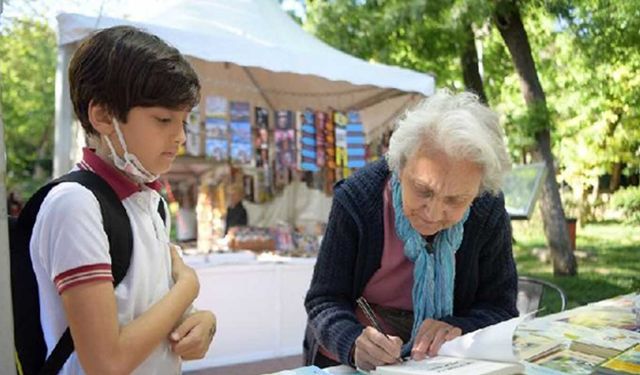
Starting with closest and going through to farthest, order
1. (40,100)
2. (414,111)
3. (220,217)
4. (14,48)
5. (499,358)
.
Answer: (499,358) → (414,111) → (220,217) → (14,48) → (40,100)

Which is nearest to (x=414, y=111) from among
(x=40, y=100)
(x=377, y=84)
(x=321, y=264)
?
(x=321, y=264)

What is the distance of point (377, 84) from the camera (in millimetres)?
4941

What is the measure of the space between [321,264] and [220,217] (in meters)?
3.97

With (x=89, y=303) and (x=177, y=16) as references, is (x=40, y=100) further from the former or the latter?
(x=89, y=303)

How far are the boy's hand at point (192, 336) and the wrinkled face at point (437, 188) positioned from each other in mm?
656

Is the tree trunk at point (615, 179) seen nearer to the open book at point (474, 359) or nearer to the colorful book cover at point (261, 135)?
the colorful book cover at point (261, 135)

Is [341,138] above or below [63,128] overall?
above

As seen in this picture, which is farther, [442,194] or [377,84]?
[377,84]

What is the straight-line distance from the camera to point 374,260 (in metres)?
1.67

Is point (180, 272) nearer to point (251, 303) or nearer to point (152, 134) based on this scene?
point (152, 134)

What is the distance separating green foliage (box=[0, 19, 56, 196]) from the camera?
13297 millimetres

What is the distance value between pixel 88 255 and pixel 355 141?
5.00m

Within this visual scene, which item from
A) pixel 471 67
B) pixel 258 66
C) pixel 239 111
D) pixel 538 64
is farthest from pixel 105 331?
pixel 538 64

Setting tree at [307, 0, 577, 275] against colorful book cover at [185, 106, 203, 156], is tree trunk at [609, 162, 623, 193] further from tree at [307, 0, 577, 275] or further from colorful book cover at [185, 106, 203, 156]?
colorful book cover at [185, 106, 203, 156]
